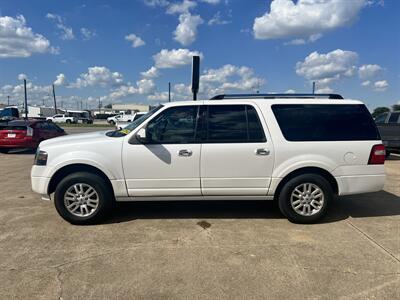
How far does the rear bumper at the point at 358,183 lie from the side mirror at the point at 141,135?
113 inches

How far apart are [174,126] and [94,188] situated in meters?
1.44

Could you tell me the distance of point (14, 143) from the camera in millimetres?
12438

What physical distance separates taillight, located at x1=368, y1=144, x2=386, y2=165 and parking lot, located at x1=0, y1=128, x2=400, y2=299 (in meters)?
0.93

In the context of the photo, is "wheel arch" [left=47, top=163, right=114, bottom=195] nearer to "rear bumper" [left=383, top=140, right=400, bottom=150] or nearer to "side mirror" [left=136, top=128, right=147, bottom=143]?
"side mirror" [left=136, top=128, right=147, bottom=143]

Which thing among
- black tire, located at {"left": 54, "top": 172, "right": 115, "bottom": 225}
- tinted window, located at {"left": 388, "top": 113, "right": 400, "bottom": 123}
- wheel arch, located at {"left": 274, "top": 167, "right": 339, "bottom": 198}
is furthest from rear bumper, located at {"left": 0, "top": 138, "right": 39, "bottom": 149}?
tinted window, located at {"left": 388, "top": 113, "right": 400, "bottom": 123}

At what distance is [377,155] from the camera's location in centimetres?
484

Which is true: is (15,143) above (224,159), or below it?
below

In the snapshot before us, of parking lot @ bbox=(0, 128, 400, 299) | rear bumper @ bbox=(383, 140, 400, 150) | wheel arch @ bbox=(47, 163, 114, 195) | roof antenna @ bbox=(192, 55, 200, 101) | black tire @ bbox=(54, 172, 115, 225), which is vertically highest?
roof antenna @ bbox=(192, 55, 200, 101)

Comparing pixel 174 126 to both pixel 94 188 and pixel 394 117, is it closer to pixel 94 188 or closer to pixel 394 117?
pixel 94 188

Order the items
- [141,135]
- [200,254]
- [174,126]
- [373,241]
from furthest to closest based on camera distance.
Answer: [174,126] < [141,135] < [373,241] < [200,254]

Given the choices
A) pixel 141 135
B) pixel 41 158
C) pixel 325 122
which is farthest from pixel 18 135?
pixel 325 122

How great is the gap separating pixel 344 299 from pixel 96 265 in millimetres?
2479

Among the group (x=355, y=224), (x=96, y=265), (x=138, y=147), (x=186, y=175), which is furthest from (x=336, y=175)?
(x=96, y=265)

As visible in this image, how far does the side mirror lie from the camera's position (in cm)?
470
